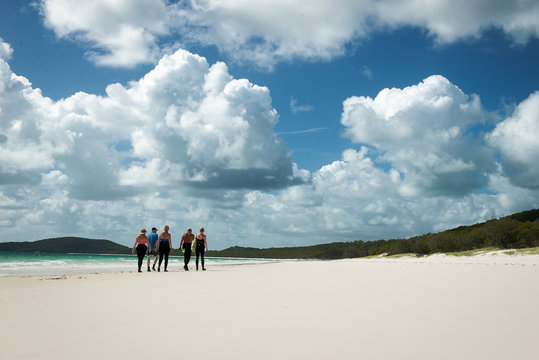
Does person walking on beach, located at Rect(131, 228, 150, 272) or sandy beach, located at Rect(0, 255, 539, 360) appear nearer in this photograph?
sandy beach, located at Rect(0, 255, 539, 360)

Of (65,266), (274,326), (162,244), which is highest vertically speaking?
(162,244)

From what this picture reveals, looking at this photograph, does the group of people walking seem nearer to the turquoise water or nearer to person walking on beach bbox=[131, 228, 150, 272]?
person walking on beach bbox=[131, 228, 150, 272]

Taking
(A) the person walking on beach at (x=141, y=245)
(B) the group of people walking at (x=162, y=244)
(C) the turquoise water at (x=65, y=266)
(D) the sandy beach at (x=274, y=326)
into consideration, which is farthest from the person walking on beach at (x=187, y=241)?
(D) the sandy beach at (x=274, y=326)

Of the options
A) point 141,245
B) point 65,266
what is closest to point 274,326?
point 141,245

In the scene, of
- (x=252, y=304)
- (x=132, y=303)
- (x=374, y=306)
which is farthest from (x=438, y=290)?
(x=132, y=303)

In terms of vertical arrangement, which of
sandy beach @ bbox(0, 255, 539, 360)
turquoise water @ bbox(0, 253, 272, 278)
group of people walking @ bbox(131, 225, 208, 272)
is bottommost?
turquoise water @ bbox(0, 253, 272, 278)

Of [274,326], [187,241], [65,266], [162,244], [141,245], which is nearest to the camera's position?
[274,326]

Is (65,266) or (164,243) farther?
(65,266)

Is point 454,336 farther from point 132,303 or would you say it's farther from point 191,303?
point 132,303

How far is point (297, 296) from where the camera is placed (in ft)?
25.0

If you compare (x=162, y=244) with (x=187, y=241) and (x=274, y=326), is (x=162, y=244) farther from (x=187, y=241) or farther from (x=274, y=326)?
(x=274, y=326)

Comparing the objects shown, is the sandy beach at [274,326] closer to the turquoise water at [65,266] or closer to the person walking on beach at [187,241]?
the person walking on beach at [187,241]

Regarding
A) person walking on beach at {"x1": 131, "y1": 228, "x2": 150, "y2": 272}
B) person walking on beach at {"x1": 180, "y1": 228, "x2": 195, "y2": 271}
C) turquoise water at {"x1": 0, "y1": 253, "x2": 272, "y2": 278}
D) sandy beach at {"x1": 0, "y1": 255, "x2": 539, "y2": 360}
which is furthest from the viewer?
person walking on beach at {"x1": 180, "y1": 228, "x2": 195, "y2": 271}

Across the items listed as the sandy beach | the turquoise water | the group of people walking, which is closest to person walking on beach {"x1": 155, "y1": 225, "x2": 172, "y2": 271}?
the group of people walking
